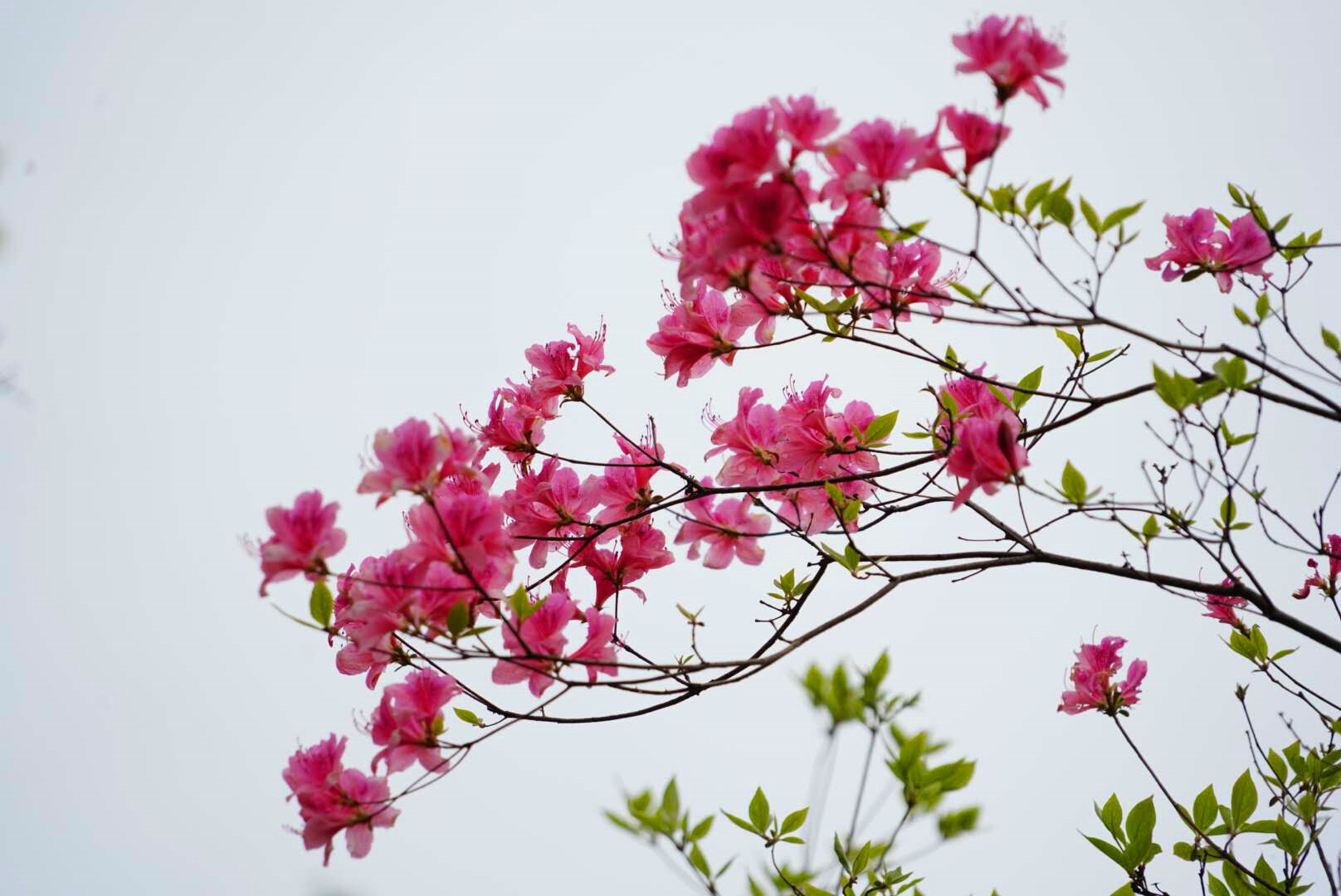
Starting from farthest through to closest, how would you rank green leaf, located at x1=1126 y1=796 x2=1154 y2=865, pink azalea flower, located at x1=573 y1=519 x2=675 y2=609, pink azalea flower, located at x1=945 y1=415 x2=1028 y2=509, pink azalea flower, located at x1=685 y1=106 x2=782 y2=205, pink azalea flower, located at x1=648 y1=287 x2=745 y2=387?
pink azalea flower, located at x1=573 y1=519 x2=675 y2=609
pink azalea flower, located at x1=648 y1=287 x2=745 y2=387
green leaf, located at x1=1126 y1=796 x2=1154 y2=865
pink azalea flower, located at x1=945 y1=415 x2=1028 y2=509
pink azalea flower, located at x1=685 y1=106 x2=782 y2=205

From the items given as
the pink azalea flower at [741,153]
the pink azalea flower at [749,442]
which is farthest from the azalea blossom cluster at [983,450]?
the pink azalea flower at [741,153]

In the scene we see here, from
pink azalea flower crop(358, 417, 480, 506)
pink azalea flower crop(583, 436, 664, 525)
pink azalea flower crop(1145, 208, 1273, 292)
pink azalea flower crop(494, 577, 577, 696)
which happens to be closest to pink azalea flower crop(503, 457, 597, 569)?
pink azalea flower crop(583, 436, 664, 525)

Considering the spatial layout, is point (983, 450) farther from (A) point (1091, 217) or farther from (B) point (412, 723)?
(B) point (412, 723)

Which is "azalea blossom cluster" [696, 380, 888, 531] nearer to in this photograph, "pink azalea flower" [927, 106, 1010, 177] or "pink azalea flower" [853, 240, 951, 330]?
"pink azalea flower" [853, 240, 951, 330]

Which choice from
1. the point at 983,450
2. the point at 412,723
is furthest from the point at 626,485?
the point at 983,450

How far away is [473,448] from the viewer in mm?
1572

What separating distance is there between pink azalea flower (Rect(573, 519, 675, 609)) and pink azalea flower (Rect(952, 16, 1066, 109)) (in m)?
1.03

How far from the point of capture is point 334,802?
1620 mm

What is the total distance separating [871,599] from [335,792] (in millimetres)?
903

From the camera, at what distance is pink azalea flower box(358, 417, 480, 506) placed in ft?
4.88

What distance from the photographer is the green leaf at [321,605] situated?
1.64m

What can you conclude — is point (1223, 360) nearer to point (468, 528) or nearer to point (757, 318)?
point (757, 318)

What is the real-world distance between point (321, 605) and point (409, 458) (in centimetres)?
34

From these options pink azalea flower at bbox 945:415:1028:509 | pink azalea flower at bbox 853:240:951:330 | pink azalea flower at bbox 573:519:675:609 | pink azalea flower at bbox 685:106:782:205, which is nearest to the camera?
pink azalea flower at bbox 685:106:782:205
